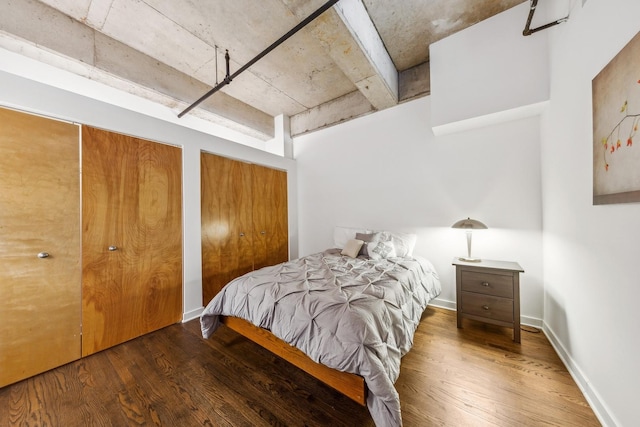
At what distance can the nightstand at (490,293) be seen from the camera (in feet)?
6.70

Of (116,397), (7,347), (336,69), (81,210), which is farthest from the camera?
(336,69)

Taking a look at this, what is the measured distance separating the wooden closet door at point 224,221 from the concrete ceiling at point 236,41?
1156 mm

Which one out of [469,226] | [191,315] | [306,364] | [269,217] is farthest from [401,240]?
[191,315]

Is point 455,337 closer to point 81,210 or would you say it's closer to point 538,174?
point 538,174

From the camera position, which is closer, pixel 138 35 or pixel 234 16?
pixel 234 16

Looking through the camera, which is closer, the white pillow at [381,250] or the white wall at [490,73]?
the white wall at [490,73]

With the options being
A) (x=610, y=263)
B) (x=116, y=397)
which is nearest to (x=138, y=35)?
(x=116, y=397)

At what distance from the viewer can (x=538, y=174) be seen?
2.31m

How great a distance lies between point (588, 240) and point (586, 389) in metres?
0.96

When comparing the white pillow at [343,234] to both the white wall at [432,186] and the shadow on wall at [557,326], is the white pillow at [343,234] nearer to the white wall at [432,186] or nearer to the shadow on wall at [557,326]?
the white wall at [432,186]

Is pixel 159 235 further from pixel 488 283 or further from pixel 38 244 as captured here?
pixel 488 283

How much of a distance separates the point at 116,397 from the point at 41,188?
5.53 ft

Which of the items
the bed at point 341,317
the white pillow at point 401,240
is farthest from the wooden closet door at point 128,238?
the white pillow at point 401,240

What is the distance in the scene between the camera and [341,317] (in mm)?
1363
